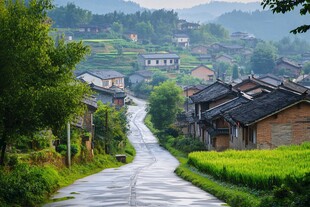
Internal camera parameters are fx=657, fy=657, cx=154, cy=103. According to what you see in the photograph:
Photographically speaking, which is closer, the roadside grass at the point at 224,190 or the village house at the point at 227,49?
the roadside grass at the point at 224,190

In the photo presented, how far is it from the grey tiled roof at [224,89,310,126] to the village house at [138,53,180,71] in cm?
10701

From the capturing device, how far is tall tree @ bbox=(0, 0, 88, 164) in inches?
948

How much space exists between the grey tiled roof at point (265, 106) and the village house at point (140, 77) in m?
92.5

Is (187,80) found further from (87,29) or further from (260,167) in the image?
(260,167)

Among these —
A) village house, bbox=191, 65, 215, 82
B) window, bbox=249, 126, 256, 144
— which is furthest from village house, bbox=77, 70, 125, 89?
window, bbox=249, 126, 256, 144

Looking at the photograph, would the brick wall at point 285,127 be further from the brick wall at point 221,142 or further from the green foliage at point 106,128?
the green foliage at point 106,128

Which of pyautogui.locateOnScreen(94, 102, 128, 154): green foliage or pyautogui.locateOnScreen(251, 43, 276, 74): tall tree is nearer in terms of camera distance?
pyautogui.locateOnScreen(94, 102, 128, 154): green foliage

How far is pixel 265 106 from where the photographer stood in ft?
149

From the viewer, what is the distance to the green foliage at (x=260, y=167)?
24266mm

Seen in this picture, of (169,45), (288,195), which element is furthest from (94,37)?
(288,195)

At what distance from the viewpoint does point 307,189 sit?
1742cm

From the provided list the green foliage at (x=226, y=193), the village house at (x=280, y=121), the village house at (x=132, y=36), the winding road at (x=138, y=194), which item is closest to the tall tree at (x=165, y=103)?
the village house at (x=280, y=121)

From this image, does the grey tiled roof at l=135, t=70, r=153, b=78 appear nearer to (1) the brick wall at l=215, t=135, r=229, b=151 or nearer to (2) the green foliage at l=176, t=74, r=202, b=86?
(2) the green foliage at l=176, t=74, r=202, b=86

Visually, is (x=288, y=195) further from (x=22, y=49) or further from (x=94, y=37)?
(x=94, y=37)
